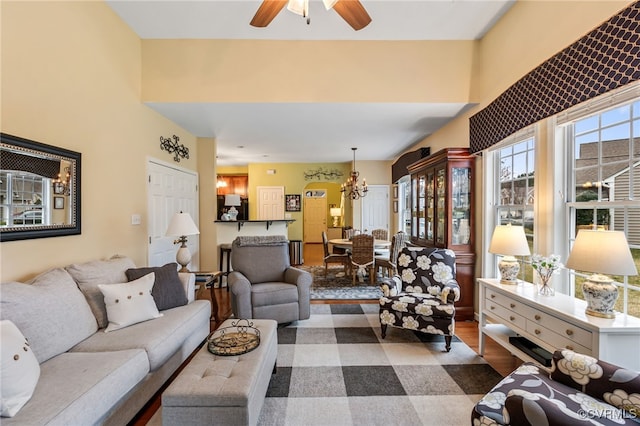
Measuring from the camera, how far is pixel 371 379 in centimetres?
222

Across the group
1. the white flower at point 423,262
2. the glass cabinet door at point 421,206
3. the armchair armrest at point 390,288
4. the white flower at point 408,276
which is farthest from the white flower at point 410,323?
the glass cabinet door at point 421,206

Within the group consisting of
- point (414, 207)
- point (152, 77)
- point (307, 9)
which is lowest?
point (414, 207)

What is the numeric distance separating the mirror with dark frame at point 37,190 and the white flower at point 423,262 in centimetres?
334

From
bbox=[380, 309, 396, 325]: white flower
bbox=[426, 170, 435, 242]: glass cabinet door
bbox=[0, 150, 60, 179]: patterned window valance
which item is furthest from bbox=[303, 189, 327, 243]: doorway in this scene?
bbox=[0, 150, 60, 179]: patterned window valance

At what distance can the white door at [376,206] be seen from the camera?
7531 millimetres

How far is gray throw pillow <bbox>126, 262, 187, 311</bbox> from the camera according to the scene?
247 centimetres

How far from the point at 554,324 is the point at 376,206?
5.80 m

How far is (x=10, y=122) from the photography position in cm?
195

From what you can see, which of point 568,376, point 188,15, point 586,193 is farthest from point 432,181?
point 188,15

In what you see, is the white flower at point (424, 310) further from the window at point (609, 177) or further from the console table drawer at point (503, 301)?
the window at point (609, 177)

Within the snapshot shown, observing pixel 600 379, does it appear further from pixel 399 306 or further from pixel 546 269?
pixel 399 306

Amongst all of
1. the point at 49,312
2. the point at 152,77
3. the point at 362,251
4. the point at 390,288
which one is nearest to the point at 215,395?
the point at 49,312

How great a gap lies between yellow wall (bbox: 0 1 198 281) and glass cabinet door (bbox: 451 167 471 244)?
151 inches

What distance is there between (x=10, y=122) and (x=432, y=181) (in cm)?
422
